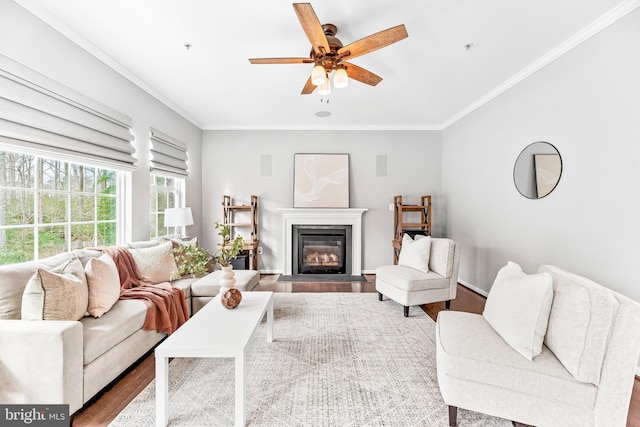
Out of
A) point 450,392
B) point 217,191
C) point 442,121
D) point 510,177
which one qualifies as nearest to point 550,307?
point 450,392

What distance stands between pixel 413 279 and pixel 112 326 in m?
2.67

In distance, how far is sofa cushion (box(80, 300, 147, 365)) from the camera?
1656 mm

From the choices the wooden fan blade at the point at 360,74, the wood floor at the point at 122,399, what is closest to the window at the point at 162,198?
the wood floor at the point at 122,399

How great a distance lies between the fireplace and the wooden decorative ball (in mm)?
2754

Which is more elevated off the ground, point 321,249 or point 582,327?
point 582,327

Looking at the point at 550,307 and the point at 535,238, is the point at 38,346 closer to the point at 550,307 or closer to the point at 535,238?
the point at 550,307

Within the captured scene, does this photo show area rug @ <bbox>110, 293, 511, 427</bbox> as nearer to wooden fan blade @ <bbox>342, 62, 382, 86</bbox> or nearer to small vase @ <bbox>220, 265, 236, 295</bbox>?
small vase @ <bbox>220, 265, 236, 295</bbox>

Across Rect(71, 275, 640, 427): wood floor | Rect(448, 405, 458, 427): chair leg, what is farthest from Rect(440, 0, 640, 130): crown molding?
Rect(448, 405, 458, 427): chair leg

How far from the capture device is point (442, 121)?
4.70m

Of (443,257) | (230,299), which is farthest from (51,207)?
(443,257)

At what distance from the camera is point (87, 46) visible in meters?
2.46

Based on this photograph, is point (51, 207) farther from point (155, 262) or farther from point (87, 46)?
point (87, 46)

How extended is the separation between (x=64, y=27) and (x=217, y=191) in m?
2.92

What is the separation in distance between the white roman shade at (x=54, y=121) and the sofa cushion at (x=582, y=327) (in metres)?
3.55
